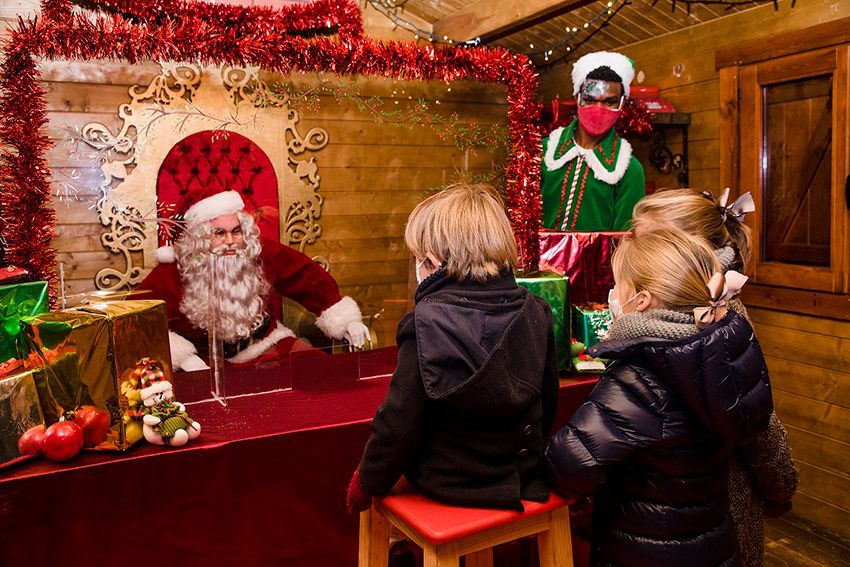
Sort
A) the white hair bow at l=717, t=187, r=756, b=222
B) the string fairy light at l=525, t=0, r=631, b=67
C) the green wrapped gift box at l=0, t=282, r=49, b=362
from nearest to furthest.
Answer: the green wrapped gift box at l=0, t=282, r=49, b=362 → the white hair bow at l=717, t=187, r=756, b=222 → the string fairy light at l=525, t=0, r=631, b=67

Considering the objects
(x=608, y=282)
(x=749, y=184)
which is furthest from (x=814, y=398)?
(x=608, y=282)

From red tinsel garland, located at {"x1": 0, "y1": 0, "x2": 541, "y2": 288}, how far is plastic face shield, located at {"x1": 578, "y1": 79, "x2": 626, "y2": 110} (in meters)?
0.30

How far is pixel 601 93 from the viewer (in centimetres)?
314

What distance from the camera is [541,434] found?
1.60m

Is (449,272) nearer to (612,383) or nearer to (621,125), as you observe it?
(612,383)

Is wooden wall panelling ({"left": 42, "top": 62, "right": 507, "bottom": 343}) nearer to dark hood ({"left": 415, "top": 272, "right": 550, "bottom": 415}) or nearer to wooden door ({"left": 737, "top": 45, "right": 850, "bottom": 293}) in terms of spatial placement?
dark hood ({"left": 415, "top": 272, "right": 550, "bottom": 415})

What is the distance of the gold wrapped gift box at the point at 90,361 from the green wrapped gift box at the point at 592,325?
57.3 inches

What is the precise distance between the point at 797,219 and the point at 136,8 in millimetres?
2925

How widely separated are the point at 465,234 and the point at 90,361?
0.97 metres

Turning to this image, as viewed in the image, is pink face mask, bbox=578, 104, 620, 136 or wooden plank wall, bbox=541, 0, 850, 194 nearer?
pink face mask, bbox=578, 104, 620, 136

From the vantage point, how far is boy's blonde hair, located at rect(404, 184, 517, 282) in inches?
58.5

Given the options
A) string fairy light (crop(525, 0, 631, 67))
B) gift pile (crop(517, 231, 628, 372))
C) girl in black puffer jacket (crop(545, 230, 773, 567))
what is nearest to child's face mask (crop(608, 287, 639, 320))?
girl in black puffer jacket (crop(545, 230, 773, 567))

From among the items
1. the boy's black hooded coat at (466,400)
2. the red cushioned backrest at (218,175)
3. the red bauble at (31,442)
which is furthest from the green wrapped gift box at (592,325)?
the red bauble at (31,442)

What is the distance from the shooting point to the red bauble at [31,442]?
1708mm
